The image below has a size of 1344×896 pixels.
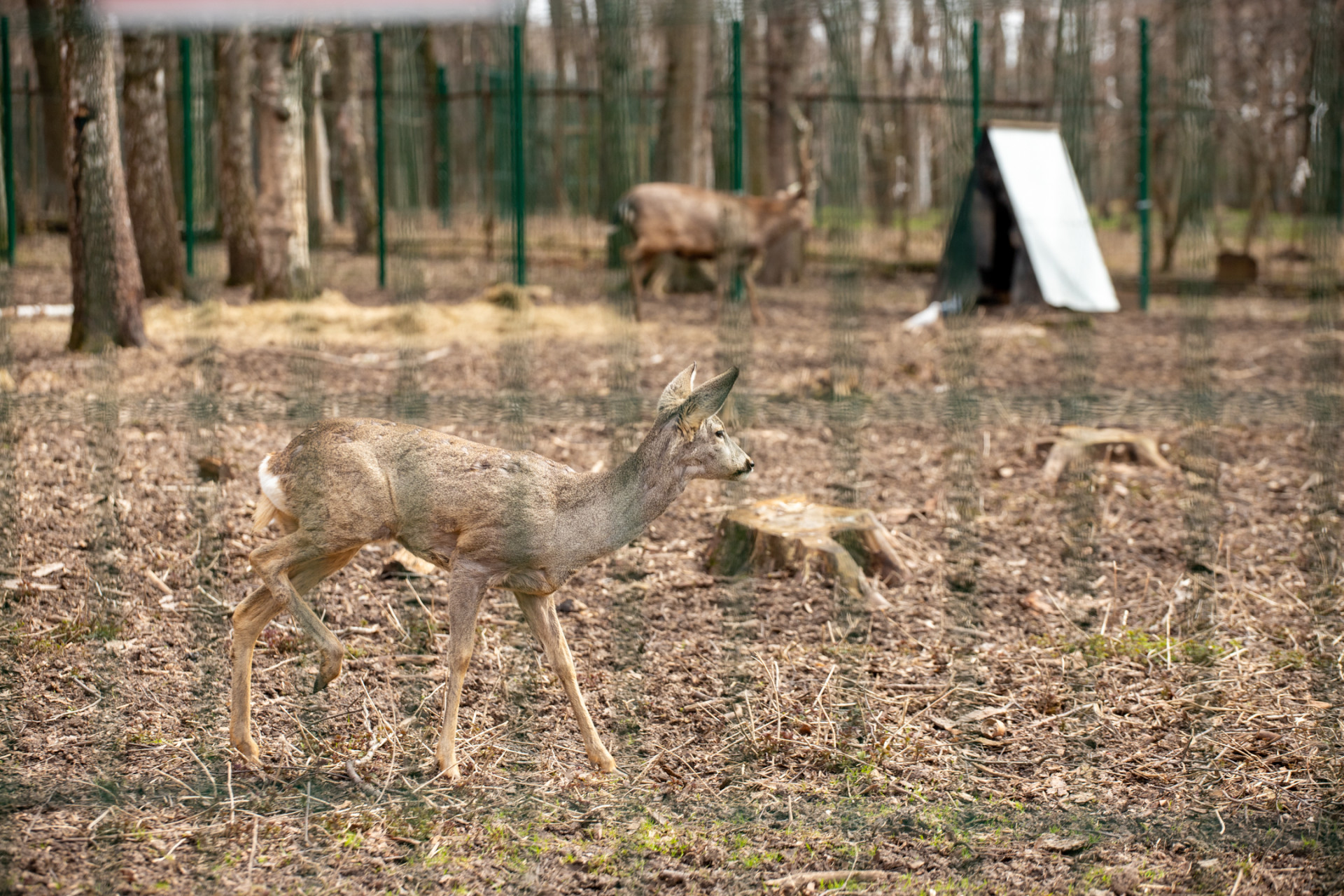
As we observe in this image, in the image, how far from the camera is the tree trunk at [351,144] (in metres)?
16.3

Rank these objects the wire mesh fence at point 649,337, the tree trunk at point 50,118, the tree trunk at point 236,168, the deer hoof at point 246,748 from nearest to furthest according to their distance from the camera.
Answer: the deer hoof at point 246,748 → the wire mesh fence at point 649,337 → the tree trunk at point 236,168 → the tree trunk at point 50,118

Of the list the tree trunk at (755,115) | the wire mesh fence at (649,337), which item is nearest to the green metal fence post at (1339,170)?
the wire mesh fence at (649,337)

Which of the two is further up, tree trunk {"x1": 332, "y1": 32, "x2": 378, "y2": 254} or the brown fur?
tree trunk {"x1": 332, "y1": 32, "x2": 378, "y2": 254}

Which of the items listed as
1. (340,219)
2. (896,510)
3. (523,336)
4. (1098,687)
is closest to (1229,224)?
(340,219)

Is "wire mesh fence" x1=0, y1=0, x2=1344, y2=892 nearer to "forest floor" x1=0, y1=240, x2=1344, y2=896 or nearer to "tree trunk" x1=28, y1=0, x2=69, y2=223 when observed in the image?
"forest floor" x1=0, y1=240, x2=1344, y2=896

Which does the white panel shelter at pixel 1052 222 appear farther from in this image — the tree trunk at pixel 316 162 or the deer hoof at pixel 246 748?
the deer hoof at pixel 246 748

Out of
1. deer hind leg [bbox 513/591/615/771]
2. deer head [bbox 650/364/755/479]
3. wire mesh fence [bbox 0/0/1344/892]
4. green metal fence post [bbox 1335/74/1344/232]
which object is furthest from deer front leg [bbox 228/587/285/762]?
green metal fence post [bbox 1335/74/1344/232]

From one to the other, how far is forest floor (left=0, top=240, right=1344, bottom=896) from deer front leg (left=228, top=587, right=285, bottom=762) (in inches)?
3.2

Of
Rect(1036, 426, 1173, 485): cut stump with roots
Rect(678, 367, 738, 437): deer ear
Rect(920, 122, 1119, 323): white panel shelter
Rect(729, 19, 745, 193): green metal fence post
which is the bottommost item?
Rect(1036, 426, 1173, 485): cut stump with roots

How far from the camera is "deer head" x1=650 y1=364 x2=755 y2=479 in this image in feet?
9.59

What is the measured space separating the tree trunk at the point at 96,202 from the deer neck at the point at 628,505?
5554 mm

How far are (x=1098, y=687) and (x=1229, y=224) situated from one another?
22.0m

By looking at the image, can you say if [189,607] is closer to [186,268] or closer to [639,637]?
[639,637]

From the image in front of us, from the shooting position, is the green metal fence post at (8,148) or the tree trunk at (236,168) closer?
the green metal fence post at (8,148)
